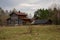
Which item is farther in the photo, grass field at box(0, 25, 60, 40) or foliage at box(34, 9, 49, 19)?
foliage at box(34, 9, 49, 19)

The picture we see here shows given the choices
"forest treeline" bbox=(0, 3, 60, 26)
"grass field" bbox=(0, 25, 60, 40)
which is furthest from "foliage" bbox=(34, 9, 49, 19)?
"grass field" bbox=(0, 25, 60, 40)

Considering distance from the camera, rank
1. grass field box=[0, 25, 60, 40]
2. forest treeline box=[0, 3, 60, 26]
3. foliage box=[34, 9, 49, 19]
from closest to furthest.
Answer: grass field box=[0, 25, 60, 40]
forest treeline box=[0, 3, 60, 26]
foliage box=[34, 9, 49, 19]

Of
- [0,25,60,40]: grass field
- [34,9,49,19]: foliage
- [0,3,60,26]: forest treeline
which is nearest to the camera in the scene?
[0,25,60,40]: grass field

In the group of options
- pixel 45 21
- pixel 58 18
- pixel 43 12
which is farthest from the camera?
pixel 43 12

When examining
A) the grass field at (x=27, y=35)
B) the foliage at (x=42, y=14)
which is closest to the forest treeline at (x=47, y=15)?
the foliage at (x=42, y=14)

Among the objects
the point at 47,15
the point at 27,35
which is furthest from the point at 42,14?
the point at 27,35

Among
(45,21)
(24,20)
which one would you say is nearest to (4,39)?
(45,21)

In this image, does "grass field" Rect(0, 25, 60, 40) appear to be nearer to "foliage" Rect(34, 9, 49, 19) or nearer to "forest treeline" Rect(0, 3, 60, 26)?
"forest treeline" Rect(0, 3, 60, 26)

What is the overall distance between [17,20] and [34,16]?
15.7 m

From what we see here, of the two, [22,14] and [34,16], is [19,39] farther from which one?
[34,16]

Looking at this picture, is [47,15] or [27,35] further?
[47,15]

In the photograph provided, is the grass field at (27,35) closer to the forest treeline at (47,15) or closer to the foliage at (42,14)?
the forest treeline at (47,15)

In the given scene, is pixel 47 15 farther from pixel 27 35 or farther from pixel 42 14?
pixel 27 35

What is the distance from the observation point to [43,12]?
6475 centimetres
